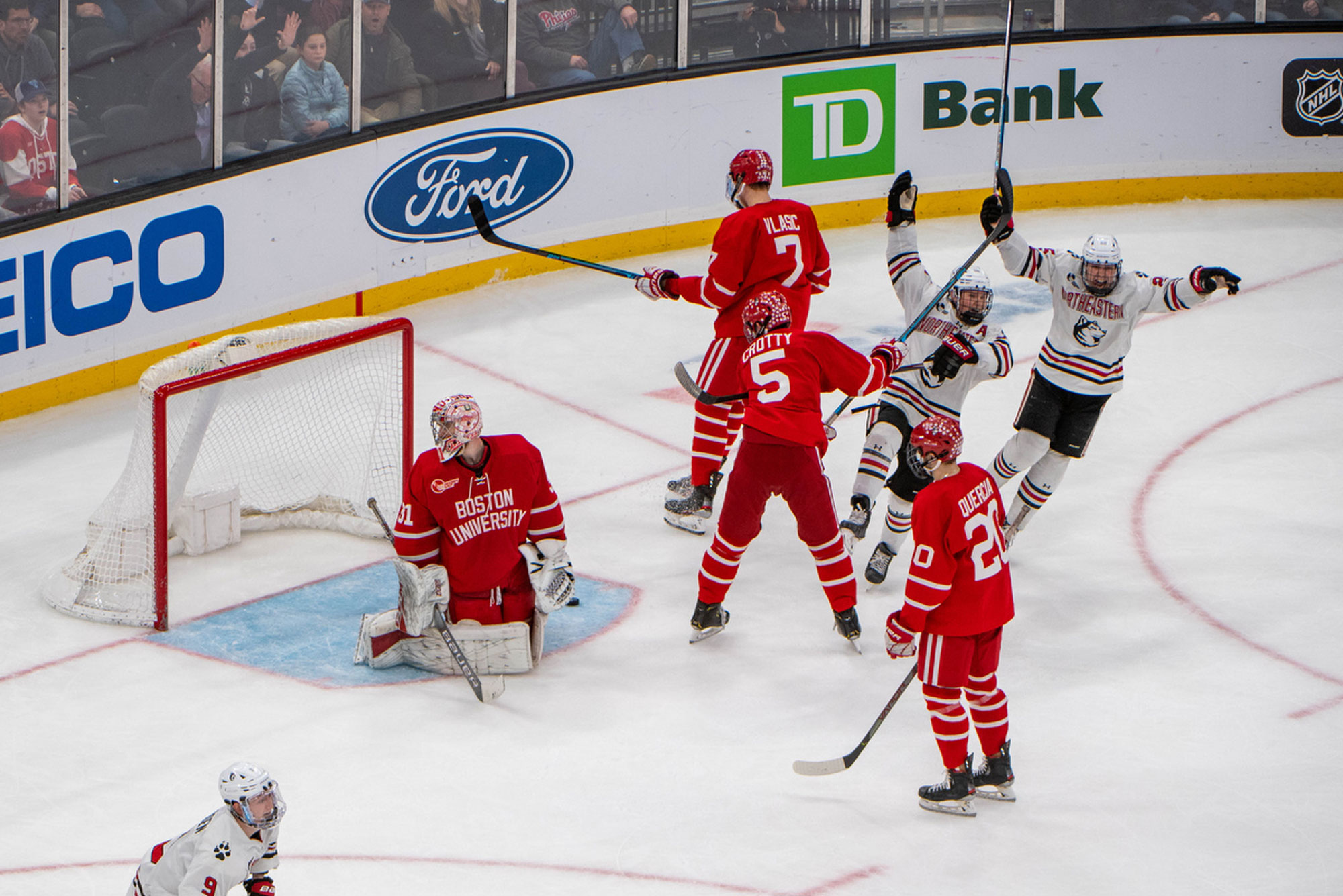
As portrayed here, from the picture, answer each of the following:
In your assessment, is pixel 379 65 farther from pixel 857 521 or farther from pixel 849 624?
pixel 849 624

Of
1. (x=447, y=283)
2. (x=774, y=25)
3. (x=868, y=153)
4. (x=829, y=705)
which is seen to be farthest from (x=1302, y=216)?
(x=829, y=705)

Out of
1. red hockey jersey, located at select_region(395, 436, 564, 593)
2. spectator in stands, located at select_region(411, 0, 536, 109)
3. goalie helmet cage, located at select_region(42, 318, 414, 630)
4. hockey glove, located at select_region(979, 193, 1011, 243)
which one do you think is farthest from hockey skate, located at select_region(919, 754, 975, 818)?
spectator in stands, located at select_region(411, 0, 536, 109)

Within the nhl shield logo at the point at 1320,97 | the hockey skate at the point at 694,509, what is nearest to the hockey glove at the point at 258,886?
the hockey skate at the point at 694,509

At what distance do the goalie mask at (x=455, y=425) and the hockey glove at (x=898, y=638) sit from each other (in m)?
1.39

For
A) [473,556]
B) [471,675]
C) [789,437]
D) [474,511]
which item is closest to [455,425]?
[474,511]

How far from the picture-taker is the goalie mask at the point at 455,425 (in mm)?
5363

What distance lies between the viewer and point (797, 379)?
5668mm

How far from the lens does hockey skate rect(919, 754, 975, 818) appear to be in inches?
195

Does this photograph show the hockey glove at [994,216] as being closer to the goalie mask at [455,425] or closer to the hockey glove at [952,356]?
the hockey glove at [952,356]

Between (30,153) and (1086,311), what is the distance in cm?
433

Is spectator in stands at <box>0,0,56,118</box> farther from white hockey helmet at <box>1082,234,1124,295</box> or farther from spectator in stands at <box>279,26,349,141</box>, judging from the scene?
white hockey helmet at <box>1082,234,1124,295</box>

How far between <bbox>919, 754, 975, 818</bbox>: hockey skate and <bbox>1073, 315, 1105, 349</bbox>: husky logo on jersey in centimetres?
191

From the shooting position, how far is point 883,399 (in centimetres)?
648

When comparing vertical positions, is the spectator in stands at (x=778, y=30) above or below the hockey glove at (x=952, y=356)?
above
